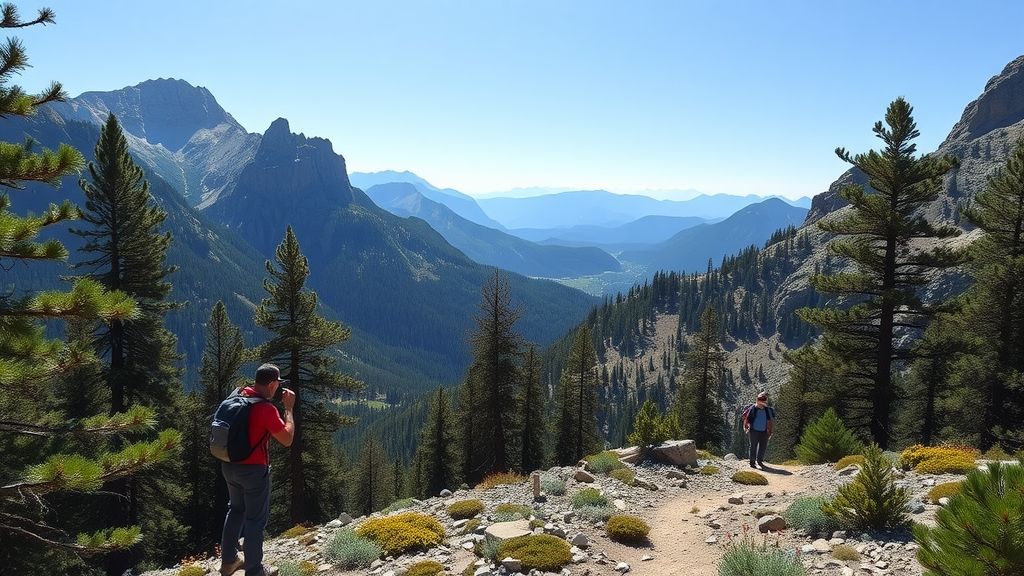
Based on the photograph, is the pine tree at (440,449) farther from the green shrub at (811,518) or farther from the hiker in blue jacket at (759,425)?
the green shrub at (811,518)

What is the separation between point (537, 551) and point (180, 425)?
23422mm

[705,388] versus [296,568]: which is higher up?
[296,568]

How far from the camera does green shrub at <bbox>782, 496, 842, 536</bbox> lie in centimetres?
1012

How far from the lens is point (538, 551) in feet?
30.2

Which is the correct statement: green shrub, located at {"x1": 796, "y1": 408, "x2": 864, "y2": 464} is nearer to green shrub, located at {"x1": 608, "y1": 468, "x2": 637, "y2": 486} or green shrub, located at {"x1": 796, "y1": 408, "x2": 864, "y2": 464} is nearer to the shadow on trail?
the shadow on trail

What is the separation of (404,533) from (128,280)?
15893 mm

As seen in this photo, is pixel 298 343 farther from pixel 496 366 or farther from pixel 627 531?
pixel 627 531

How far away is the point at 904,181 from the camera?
19.4 metres

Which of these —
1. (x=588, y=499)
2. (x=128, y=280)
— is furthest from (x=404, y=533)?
(x=128, y=280)

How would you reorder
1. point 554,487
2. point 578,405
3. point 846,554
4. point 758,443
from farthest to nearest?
point 578,405
point 758,443
point 554,487
point 846,554

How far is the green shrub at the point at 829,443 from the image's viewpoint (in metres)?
19.5

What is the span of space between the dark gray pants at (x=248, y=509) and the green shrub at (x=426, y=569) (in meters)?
2.61

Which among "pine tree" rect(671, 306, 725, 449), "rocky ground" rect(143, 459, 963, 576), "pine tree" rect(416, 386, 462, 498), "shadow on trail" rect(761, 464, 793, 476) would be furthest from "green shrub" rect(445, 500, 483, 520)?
"pine tree" rect(416, 386, 462, 498)

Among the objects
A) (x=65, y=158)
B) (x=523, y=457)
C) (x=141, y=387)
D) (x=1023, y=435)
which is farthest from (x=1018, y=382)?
(x=141, y=387)
